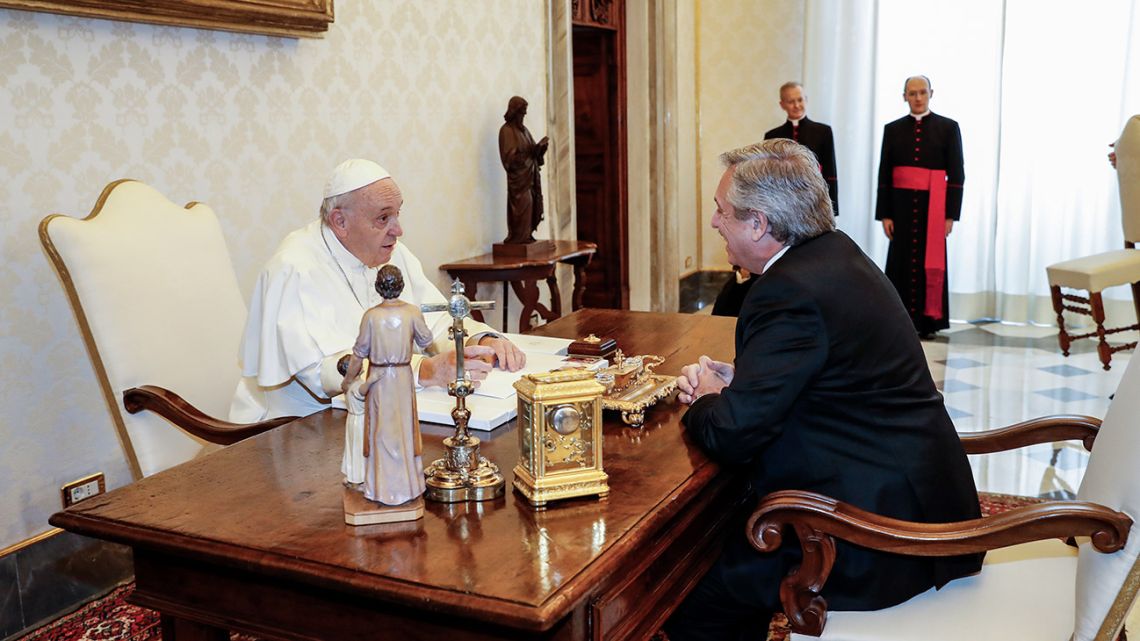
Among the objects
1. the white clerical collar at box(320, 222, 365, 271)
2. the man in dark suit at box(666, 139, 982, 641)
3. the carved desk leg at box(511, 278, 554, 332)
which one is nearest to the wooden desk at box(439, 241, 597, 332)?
the carved desk leg at box(511, 278, 554, 332)

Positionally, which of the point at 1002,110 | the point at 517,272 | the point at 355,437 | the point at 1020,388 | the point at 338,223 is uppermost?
the point at 1002,110

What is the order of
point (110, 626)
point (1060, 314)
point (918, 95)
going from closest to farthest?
point (110, 626) < point (1060, 314) < point (918, 95)

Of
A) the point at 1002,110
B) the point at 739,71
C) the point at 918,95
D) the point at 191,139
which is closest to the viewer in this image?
the point at 191,139

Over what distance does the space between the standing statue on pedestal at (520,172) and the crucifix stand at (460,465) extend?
3757 mm

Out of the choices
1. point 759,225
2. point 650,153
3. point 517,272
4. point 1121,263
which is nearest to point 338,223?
point 759,225

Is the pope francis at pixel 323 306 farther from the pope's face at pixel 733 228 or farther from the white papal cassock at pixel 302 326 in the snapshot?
the pope's face at pixel 733 228

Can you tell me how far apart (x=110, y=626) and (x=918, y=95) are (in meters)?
6.64

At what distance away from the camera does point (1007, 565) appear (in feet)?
7.92

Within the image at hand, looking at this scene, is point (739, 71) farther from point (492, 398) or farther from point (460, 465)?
point (460, 465)

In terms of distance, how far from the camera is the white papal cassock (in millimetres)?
2846

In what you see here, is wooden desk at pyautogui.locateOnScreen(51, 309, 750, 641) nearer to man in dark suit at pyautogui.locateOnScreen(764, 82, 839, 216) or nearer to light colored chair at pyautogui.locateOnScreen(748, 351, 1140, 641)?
light colored chair at pyautogui.locateOnScreen(748, 351, 1140, 641)

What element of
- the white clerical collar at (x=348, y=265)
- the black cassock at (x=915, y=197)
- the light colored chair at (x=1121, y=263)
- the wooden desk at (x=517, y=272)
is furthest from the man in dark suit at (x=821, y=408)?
the black cassock at (x=915, y=197)

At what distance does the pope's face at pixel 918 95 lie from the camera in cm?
802

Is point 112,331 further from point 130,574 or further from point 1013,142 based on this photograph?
point 1013,142
